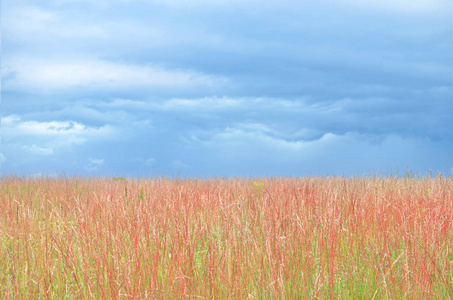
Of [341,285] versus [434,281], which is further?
[341,285]

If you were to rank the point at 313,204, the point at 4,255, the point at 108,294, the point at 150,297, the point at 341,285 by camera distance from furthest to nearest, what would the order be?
1. the point at 313,204
2. the point at 4,255
3. the point at 341,285
4. the point at 108,294
5. the point at 150,297

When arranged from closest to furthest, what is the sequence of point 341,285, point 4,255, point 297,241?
point 341,285 → point 297,241 → point 4,255

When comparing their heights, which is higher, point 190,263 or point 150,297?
point 190,263

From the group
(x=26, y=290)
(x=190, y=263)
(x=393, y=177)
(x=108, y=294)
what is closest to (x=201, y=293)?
(x=190, y=263)

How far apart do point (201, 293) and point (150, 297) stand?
17.7 inches

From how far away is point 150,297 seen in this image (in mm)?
3379

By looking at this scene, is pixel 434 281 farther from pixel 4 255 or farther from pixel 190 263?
pixel 4 255

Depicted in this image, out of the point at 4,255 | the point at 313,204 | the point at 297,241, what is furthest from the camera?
the point at 313,204

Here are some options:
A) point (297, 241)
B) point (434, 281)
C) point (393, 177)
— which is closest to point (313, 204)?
point (297, 241)

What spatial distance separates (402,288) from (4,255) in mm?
4321

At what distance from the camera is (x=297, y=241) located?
14.7ft

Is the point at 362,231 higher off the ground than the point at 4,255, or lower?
higher

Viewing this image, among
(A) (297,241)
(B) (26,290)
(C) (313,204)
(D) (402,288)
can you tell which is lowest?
(B) (26,290)

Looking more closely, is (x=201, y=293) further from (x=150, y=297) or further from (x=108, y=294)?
(x=108, y=294)
